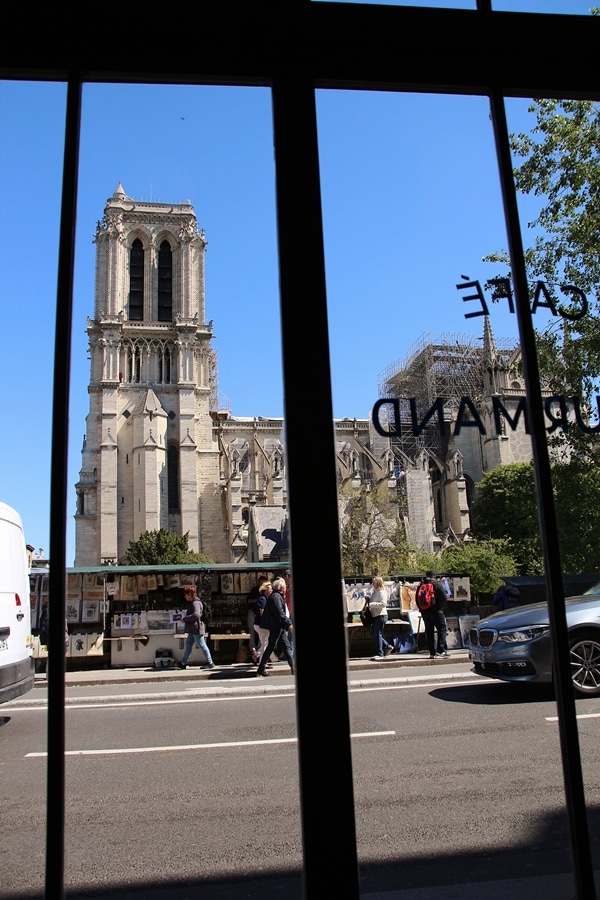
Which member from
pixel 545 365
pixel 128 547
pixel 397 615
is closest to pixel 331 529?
pixel 545 365

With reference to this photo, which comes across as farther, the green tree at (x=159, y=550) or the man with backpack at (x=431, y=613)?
the green tree at (x=159, y=550)

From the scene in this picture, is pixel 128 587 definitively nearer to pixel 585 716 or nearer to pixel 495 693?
pixel 495 693

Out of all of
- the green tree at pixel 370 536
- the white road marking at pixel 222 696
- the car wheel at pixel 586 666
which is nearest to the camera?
the car wheel at pixel 586 666

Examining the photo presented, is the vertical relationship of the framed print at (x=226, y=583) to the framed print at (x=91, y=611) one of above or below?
above

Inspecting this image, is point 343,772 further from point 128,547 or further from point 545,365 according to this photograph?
point 128,547

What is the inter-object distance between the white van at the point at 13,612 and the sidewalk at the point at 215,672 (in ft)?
14.4

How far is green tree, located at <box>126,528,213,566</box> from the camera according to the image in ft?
179

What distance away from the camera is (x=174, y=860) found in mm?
3867

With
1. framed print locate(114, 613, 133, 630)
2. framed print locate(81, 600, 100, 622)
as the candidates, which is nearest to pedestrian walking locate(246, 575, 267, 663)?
framed print locate(114, 613, 133, 630)

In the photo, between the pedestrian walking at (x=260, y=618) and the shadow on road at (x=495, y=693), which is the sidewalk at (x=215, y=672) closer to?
the pedestrian walking at (x=260, y=618)

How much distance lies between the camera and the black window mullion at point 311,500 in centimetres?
212

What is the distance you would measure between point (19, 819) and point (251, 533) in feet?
169

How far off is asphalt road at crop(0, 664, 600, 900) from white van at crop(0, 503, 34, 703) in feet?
1.86

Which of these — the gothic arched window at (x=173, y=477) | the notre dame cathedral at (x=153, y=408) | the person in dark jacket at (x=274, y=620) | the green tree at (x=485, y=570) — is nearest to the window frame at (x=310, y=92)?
the person in dark jacket at (x=274, y=620)
